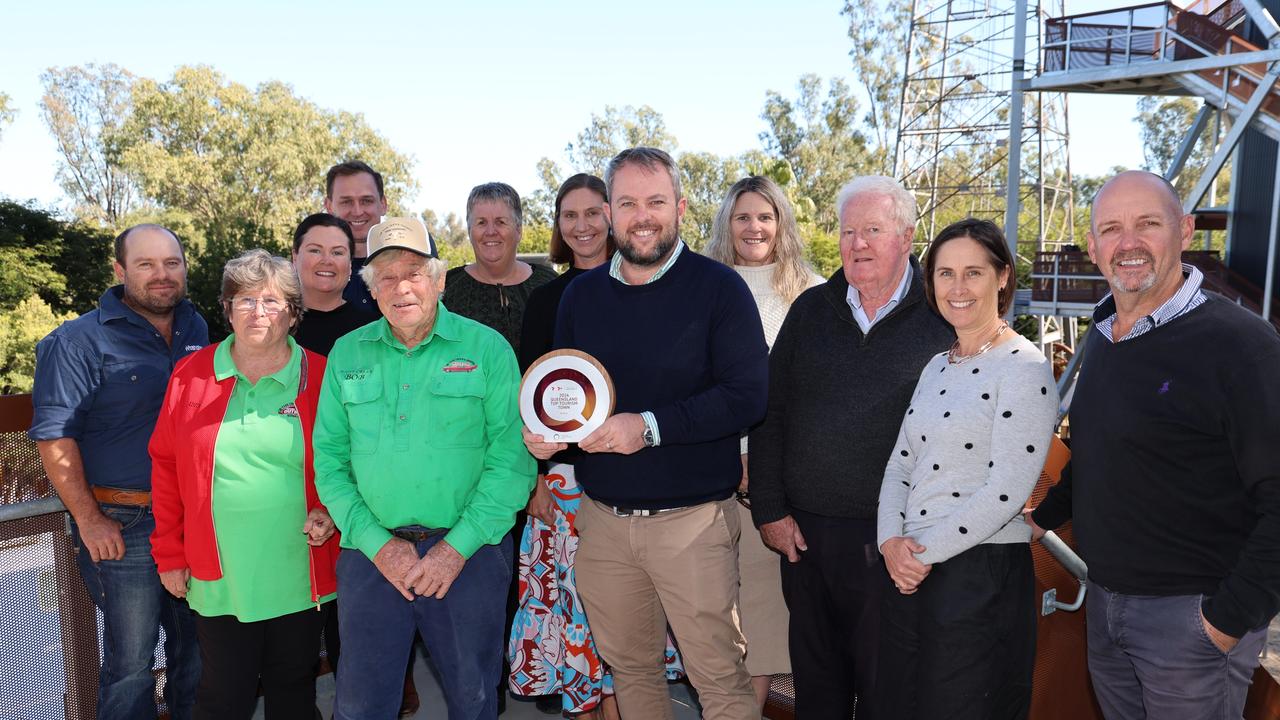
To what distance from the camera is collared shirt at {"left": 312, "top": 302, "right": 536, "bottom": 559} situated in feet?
9.64

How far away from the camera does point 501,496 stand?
9.87 ft

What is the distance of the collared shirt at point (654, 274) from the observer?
2873 millimetres

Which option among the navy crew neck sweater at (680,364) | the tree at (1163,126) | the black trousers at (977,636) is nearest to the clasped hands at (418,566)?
the navy crew neck sweater at (680,364)

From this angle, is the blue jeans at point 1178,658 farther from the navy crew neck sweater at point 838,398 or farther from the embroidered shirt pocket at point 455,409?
the embroidered shirt pocket at point 455,409

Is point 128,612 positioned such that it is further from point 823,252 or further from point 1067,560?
point 823,252

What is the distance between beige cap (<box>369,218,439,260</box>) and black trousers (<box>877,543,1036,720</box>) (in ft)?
6.66

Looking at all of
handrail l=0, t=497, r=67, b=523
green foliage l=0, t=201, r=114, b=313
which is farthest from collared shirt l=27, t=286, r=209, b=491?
green foliage l=0, t=201, r=114, b=313

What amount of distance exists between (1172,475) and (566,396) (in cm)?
183

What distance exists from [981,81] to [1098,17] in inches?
853

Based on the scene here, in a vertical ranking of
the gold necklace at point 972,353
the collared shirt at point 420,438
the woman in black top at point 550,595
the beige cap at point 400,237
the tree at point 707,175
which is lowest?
the woman in black top at point 550,595

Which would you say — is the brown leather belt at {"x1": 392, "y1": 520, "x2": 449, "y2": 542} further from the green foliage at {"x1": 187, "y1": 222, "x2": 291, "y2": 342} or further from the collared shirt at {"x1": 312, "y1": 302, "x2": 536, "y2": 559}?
the green foliage at {"x1": 187, "y1": 222, "x2": 291, "y2": 342}

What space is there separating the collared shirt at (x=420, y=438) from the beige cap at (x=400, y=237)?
0.24m

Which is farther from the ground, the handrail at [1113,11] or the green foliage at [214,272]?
the handrail at [1113,11]

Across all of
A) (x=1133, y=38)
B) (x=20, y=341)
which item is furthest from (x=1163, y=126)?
Result: (x=20, y=341)
